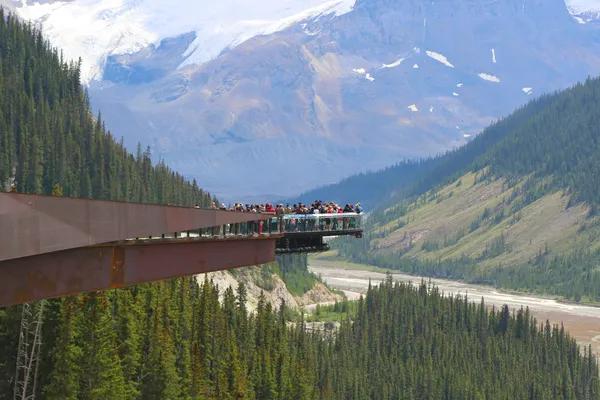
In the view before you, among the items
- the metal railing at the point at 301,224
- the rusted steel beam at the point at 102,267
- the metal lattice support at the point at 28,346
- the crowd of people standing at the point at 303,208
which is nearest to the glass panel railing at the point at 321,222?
the metal railing at the point at 301,224

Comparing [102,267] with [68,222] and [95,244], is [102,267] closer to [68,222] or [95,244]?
[95,244]

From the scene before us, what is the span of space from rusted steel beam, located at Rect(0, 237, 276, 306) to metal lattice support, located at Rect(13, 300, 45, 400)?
2102 cm

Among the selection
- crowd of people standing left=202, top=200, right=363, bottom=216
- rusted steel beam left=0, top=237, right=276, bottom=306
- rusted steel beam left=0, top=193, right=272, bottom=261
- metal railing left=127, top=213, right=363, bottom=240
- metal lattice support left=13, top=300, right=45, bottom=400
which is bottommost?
metal lattice support left=13, top=300, right=45, bottom=400

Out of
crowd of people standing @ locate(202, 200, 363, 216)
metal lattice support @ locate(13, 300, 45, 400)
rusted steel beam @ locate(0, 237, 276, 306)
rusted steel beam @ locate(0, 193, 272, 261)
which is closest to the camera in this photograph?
rusted steel beam @ locate(0, 193, 272, 261)

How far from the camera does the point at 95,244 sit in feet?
114

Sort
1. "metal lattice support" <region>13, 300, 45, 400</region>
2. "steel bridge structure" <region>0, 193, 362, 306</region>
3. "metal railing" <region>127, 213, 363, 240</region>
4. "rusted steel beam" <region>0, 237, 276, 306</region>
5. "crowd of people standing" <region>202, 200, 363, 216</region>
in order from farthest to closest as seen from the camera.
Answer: "crowd of people standing" <region>202, 200, 363, 216</region>, "metal lattice support" <region>13, 300, 45, 400</region>, "metal railing" <region>127, 213, 363, 240</region>, "rusted steel beam" <region>0, 237, 276, 306</region>, "steel bridge structure" <region>0, 193, 362, 306</region>

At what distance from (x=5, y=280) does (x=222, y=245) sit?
18.3 metres

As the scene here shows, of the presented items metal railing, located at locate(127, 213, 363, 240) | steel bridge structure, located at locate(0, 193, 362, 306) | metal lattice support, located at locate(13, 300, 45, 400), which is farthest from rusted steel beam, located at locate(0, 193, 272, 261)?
metal lattice support, located at locate(13, 300, 45, 400)

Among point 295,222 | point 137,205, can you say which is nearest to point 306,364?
point 295,222

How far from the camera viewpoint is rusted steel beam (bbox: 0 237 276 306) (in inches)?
1286

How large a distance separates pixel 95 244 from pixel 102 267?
8.01 ft

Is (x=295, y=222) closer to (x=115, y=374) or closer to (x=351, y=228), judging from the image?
(x=351, y=228)

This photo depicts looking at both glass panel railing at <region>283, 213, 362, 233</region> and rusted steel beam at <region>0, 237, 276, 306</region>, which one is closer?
rusted steel beam at <region>0, 237, 276, 306</region>

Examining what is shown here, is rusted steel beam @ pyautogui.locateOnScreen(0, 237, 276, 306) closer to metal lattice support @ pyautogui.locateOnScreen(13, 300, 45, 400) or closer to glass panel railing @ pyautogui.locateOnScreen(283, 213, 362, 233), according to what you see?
glass panel railing @ pyautogui.locateOnScreen(283, 213, 362, 233)
